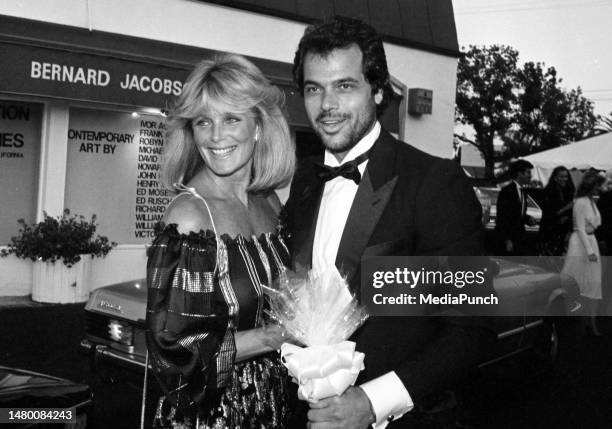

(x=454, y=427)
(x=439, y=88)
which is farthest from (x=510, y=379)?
(x=439, y=88)

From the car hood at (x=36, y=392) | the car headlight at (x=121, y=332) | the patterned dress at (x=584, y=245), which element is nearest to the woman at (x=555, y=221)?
the patterned dress at (x=584, y=245)

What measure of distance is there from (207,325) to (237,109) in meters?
0.79

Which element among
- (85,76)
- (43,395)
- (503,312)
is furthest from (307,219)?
(85,76)

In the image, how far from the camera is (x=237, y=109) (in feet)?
8.02

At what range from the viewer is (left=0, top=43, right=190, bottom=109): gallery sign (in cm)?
721

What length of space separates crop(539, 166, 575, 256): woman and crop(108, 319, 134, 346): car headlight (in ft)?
22.3

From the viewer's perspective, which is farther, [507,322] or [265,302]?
[507,322]

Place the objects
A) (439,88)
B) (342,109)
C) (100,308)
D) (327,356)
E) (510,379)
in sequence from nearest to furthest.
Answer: (327,356)
(342,109)
(100,308)
(510,379)
(439,88)

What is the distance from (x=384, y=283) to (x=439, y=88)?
1091 cm

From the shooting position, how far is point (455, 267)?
204 centimetres

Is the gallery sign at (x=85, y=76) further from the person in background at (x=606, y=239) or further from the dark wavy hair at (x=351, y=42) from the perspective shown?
the person in background at (x=606, y=239)

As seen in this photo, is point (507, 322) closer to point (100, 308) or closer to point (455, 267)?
point (100, 308)

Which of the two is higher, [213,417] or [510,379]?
[213,417]

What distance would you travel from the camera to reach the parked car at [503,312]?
4.65 metres
